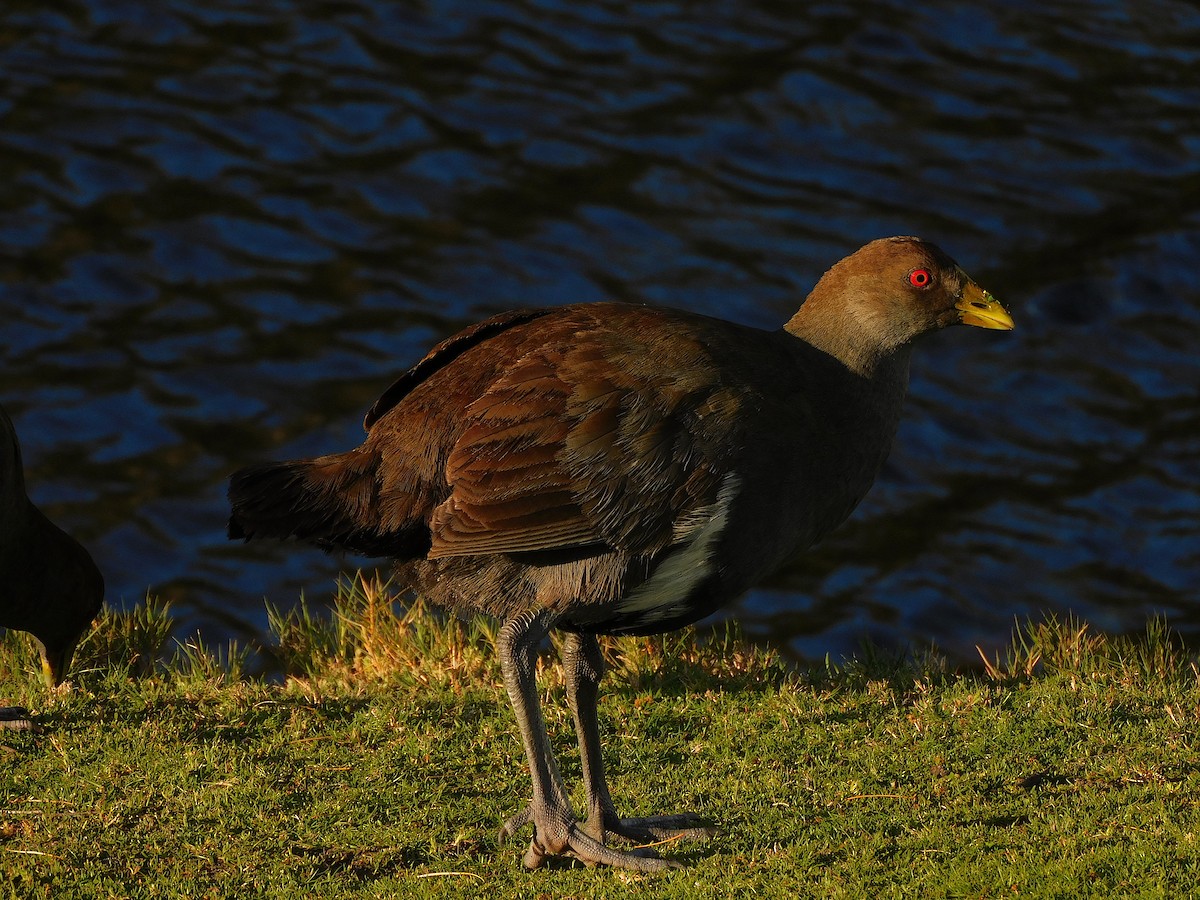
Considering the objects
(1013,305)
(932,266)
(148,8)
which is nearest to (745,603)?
(1013,305)

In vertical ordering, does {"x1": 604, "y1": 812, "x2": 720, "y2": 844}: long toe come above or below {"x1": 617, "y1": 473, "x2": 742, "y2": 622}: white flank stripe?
below

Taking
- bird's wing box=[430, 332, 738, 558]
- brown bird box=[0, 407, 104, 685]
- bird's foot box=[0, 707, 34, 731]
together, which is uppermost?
bird's wing box=[430, 332, 738, 558]

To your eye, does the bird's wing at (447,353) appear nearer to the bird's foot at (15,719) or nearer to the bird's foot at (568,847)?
the bird's foot at (568,847)

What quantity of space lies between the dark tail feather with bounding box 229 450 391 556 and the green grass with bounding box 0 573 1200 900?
1.05 metres

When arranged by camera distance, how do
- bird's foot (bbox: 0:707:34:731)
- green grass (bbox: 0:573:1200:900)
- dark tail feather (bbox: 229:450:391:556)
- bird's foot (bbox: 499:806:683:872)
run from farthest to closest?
bird's foot (bbox: 0:707:34:731)
dark tail feather (bbox: 229:450:391:556)
bird's foot (bbox: 499:806:683:872)
green grass (bbox: 0:573:1200:900)

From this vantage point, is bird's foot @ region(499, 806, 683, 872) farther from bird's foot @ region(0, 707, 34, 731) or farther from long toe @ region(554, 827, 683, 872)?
bird's foot @ region(0, 707, 34, 731)

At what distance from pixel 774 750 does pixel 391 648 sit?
195 cm

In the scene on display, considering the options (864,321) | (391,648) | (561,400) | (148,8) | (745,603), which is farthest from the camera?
(148,8)

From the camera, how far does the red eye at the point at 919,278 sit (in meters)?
6.38


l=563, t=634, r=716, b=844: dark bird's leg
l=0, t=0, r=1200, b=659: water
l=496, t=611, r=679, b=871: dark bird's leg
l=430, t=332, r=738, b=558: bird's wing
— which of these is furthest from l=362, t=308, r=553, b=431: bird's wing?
l=0, t=0, r=1200, b=659: water

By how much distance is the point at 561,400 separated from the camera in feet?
19.2

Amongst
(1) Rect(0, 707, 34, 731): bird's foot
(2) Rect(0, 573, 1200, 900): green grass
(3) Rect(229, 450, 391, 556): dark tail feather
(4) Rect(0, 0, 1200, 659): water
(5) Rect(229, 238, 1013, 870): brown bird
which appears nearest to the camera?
(2) Rect(0, 573, 1200, 900): green grass

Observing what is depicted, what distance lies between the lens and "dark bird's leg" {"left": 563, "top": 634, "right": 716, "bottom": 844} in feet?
20.0

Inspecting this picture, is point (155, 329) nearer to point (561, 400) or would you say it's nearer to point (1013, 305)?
point (1013, 305)
